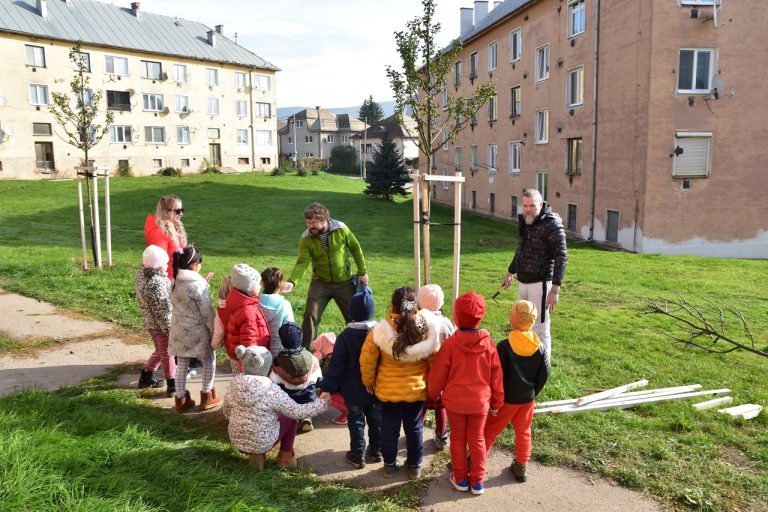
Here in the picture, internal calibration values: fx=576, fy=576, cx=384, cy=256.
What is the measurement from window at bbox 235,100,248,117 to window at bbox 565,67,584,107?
34.1 metres

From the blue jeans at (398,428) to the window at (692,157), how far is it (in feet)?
61.2

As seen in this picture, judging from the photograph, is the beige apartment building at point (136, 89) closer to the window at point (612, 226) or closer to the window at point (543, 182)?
the window at point (543, 182)

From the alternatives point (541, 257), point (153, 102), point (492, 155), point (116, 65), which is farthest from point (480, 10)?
point (541, 257)

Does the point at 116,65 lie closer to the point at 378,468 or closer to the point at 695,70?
the point at 695,70

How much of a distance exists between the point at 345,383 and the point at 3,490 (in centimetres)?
232

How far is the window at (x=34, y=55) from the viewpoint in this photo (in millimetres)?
39031

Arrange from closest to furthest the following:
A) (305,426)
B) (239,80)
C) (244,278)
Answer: (244,278) → (305,426) → (239,80)

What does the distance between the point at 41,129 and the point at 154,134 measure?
8.04 m

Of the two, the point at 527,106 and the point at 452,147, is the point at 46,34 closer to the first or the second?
the point at 452,147

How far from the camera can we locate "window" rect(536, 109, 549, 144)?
26.6 meters

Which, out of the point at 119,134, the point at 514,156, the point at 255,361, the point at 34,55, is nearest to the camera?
the point at 255,361

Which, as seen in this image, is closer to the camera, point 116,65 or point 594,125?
point 594,125

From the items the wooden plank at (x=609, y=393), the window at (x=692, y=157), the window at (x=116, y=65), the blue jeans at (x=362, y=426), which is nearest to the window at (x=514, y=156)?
the window at (x=692, y=157)

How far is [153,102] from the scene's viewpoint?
149 feet
